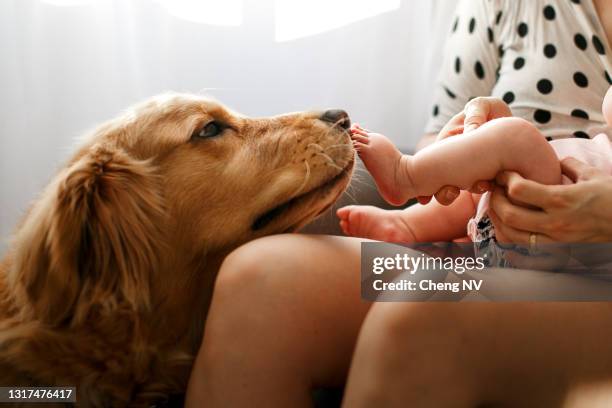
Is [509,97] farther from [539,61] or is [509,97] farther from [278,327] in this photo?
[278,327]

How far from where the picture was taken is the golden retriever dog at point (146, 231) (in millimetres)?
709

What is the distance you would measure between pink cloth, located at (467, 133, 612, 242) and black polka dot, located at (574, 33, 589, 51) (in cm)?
36

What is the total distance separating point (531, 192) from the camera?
75 centimetres

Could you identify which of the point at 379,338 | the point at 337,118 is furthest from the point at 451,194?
the point at 379,338

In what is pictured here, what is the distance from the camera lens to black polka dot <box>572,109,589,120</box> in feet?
3.86

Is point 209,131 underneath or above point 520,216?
above

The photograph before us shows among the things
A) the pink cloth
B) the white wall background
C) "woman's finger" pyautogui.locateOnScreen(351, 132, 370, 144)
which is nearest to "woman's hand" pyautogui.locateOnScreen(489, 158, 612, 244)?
the pink cloth

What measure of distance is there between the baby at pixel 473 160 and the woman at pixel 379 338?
0.07 meters

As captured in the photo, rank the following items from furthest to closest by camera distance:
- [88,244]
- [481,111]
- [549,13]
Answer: [549,13] → [481,111] → [88,244]

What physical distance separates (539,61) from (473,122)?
46 centimetres

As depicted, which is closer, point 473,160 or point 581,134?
point 473,160

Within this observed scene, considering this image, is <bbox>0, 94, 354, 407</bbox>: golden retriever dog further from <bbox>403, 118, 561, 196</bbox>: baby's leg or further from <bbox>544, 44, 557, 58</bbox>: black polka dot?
<bbox>544, 44, 557, 58</bbox>: black polka dot

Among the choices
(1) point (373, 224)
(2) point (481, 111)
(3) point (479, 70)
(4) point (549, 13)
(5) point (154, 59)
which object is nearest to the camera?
(2) point (481, 111)

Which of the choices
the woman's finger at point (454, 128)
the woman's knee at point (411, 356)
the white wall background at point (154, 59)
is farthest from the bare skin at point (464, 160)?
the white wall background at point (154, 59)
